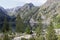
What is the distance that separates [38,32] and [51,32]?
8.63 meters

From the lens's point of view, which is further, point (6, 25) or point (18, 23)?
point (18, 23)

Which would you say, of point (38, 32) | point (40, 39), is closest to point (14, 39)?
point (38, 32)

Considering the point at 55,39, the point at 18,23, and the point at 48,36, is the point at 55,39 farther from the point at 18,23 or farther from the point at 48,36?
the point at 18,23

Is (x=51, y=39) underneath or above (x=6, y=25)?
underneath

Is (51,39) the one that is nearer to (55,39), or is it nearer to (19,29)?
(55,39)

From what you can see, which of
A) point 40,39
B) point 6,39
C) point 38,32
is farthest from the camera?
point 38,32

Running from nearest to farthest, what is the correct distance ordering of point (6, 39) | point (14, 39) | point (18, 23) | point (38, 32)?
point (6, 39) → point (38, 32) → point (14, 39) → point (18, 23)

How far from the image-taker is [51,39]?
65125 millimetres

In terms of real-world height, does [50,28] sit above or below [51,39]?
above

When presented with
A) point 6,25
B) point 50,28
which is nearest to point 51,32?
point 50,28

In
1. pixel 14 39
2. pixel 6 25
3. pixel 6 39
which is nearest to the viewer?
pixel 6 39

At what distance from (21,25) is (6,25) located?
40.0ft

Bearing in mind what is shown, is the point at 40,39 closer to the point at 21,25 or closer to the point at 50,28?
the point at 50,28

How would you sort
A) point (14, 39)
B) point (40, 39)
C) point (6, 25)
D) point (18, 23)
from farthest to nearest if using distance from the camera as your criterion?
point (18, 23)
point (6, 25)
point (14, 39)
point (40, 39)
